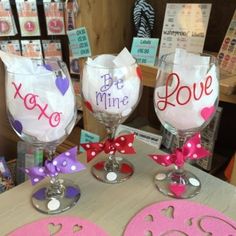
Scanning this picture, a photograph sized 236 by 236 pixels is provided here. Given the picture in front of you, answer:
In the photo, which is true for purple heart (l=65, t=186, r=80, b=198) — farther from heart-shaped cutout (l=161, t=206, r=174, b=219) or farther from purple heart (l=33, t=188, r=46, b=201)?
heart-shaped cutout (l=161, t=206, r=174, b=219)

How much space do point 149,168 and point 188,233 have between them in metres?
0.20

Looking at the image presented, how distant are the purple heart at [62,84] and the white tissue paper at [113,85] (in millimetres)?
60

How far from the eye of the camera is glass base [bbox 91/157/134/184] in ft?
2.11

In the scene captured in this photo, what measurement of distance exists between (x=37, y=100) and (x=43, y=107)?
1 centimetres

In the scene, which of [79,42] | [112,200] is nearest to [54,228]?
[112,200]

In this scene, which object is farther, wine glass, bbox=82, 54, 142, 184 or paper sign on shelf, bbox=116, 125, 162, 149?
paper sign on shelf, bbox=116, 125, 162, 149

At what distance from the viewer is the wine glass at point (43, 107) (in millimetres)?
488

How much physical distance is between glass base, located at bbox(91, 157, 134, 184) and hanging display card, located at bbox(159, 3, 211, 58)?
394 mm

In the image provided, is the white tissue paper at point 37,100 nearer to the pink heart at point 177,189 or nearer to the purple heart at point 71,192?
the purple heart at point 71,192

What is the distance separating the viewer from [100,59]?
0.61 m

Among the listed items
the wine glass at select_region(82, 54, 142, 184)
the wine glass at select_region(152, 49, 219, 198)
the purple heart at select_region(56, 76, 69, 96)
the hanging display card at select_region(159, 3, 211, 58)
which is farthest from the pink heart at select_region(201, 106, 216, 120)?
the hanging display card at select_region(159, 3, 211, 58)

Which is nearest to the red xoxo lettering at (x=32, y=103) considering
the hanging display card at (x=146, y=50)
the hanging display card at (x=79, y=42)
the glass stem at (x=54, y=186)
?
the glass stem at (x=54, y=186)

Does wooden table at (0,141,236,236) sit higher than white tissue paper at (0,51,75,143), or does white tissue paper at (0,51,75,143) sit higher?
white tissue paper at (0,51,75,143)

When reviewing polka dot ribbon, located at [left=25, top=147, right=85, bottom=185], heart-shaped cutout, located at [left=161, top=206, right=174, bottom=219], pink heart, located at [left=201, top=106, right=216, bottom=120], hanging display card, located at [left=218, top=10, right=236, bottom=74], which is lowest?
heart-shaped cutout, located at [left=161, top=206, right=174, bottom=219]
